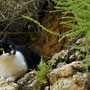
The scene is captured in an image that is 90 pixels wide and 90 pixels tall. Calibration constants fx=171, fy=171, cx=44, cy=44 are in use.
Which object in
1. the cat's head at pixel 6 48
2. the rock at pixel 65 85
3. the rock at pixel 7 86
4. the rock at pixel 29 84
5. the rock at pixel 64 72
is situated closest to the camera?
the rock at pixel 65 85

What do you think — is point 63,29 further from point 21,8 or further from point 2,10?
point 2,10

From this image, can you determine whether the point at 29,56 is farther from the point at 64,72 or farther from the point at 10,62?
the point at 64,72

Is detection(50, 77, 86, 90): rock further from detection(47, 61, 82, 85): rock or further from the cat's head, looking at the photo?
the cat's head

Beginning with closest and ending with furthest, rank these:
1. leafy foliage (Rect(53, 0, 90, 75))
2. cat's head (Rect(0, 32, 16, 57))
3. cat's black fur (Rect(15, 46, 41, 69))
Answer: leafy foliage (Rect(53, 0, 90, 75))
cat's head (Rect(0, 32, 16, 57))
cat's black fur (Rect(15, 46, 41, 69))

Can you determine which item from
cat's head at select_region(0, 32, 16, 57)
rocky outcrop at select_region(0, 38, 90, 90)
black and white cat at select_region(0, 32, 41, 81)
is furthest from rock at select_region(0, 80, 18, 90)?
cat's head at select_region(0, 32, 16, 57)

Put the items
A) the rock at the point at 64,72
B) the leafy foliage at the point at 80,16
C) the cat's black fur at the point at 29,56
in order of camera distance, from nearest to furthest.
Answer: the leafy foliage at the point at 80,16, the rock at the point at 64,72, the cat's black fur at the point at 29,56

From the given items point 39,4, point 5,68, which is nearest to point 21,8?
point 39,4

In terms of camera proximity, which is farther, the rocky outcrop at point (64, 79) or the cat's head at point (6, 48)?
the cat's head at point (6, 48)

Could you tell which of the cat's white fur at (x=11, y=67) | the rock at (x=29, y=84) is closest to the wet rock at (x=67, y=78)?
the rock at (x=29, y=84)

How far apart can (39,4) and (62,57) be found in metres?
1.49

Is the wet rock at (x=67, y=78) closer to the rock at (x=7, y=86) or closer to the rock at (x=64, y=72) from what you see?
the rock at (x=64, y=72)

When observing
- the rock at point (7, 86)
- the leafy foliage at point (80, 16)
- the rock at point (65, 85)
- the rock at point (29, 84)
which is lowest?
the rock at point (29, 84)

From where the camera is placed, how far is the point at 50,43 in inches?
158

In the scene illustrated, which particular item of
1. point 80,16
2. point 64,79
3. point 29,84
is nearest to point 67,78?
point 64,79
